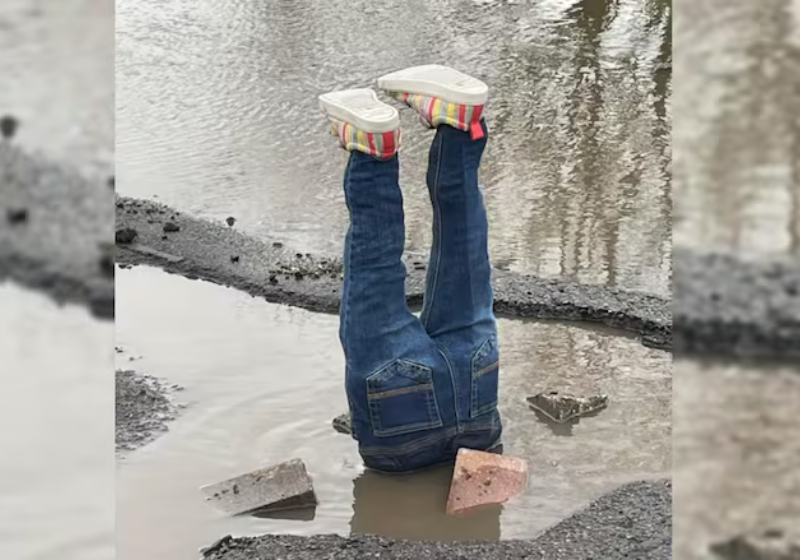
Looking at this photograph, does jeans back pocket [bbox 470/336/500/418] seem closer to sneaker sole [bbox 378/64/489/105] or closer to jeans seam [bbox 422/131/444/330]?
jeans seam [bbox 422/131/444/330]

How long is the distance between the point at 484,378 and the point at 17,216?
2.66 meters

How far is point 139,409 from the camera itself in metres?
3.84

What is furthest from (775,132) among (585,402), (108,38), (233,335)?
(233,335)

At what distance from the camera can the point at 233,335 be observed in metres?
4.57

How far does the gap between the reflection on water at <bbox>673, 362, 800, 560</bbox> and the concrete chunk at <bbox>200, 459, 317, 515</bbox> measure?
98.5 inches

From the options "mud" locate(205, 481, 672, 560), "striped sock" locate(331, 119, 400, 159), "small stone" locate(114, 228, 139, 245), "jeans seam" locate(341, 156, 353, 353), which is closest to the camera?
"mud" locate(205, 481, 672, 560)

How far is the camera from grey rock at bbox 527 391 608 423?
148 inches

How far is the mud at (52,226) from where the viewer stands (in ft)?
2.47

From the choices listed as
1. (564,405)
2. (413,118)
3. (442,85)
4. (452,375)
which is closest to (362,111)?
(442,85)

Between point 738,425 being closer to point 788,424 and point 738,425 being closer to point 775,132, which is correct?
point 788,424

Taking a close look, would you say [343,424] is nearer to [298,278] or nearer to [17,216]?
[298,278]

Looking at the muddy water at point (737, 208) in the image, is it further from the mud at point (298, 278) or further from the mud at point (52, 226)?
the mud at point (298, 278)

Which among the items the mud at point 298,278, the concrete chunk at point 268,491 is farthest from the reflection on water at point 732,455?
the mud at point 298,278

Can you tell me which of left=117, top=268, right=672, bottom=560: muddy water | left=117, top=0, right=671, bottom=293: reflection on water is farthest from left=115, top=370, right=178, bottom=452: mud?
left=117, top=0, right=671, bottom=293: reflection on water
